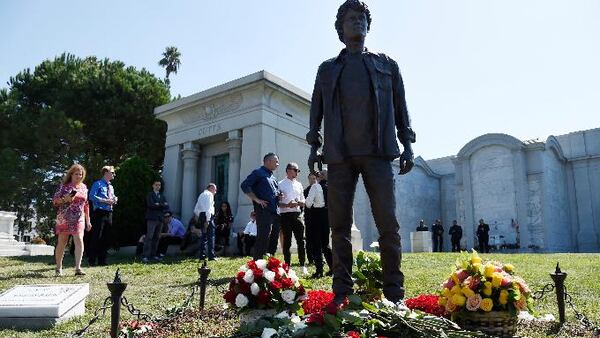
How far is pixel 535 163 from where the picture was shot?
24.1 m

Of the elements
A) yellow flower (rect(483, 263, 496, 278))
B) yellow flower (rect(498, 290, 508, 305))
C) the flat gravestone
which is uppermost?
yellow flower (rect(483, 263, 496, 278))

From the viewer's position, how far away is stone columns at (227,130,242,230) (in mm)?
13500

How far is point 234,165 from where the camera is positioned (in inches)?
541

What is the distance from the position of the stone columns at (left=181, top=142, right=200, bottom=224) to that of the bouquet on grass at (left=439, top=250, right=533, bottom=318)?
11743 mm

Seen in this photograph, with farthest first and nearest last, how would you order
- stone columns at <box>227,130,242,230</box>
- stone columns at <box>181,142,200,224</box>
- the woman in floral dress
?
stone columns at <box>181,142,200,224</box> → stone columns at <box>227,130,242,230</box> → the woman in floral dress

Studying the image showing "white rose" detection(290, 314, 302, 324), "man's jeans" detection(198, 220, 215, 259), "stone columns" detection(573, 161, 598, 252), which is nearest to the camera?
"white rose" detection(290, 314, 302, 324)

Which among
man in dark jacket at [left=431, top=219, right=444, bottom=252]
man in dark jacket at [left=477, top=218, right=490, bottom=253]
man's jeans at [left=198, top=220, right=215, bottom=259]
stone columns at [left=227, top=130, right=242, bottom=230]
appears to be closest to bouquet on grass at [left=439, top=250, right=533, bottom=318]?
man's jeans at [left=198, top=220, right=215, bottom=259]

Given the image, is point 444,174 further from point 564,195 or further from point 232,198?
point 232,198

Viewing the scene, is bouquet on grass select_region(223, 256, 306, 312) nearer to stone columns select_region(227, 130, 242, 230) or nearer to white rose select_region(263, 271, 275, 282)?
white rose select_region(263, 271, 275, 282)

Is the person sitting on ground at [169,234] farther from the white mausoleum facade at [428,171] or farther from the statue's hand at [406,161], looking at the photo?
the statue's hand at [406,161]

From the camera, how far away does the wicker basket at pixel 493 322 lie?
362 centimetres

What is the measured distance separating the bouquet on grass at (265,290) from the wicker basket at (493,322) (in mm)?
1350

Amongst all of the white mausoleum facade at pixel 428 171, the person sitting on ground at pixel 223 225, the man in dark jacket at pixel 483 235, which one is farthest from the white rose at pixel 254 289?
the man in dark jacket at pixel 483 235

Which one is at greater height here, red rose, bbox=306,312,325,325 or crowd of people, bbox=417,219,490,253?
crowd of people, bbox=417,219,490,253
